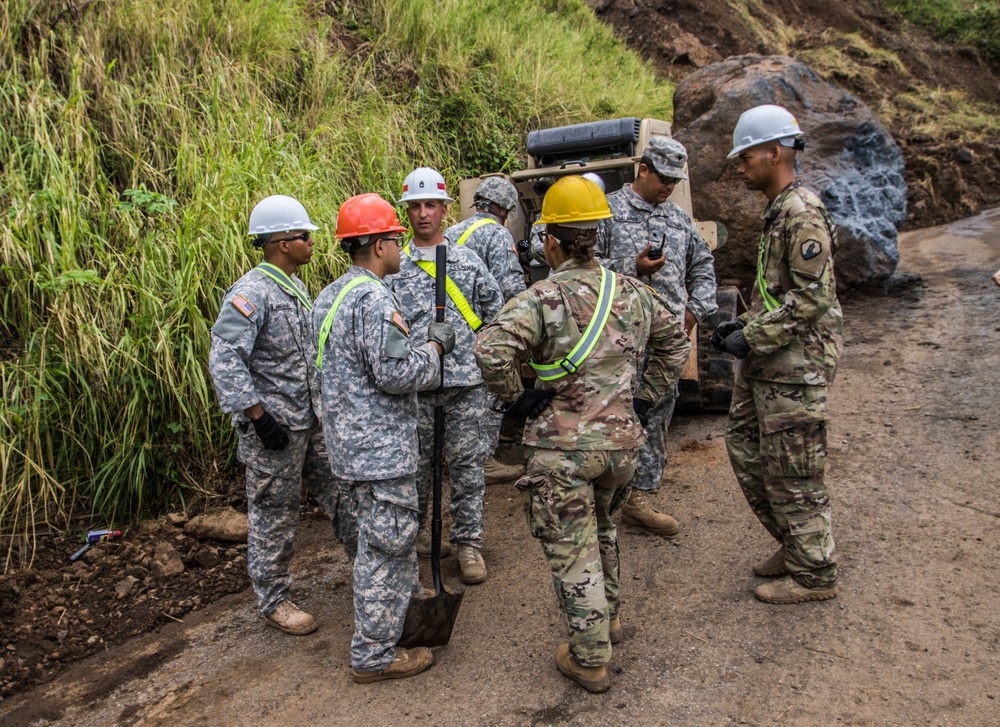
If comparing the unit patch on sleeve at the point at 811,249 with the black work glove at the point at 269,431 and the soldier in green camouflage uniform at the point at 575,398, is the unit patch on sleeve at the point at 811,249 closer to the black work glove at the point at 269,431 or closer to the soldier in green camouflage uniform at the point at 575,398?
the soldier in green camouflage uniform at the point at 575,398

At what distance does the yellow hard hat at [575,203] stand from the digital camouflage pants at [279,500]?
5.31 feet

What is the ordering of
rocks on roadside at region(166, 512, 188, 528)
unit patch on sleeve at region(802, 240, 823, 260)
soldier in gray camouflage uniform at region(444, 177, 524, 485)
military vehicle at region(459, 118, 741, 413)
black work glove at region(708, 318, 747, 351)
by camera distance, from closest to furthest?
1. unit patch on sleeve at region(802, 240, 823, 260)
2. black work glove at region(708, 318, 747, 351)
3. rocks on roadside at region(166, 512, 188, 528)
4. soldier in gray camouflage uniform at region(444, 177, 524, 485)
5. military vehicle at region(459, 118, 741, 413)

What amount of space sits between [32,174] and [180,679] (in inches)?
147

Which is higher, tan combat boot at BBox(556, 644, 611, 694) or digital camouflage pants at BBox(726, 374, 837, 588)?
digital camouflage pants at BBox(726, 374, 837, 588)

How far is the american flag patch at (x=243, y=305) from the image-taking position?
139 inches

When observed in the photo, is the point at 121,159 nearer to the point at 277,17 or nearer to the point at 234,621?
the point at 277,17

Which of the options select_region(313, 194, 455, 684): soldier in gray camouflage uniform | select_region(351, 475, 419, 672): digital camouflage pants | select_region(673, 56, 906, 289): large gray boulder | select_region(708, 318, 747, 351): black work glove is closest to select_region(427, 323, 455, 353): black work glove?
select_region(313, 194, 455, 684): soldier in gray camouflage uniform

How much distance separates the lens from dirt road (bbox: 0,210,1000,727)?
3.01 metres

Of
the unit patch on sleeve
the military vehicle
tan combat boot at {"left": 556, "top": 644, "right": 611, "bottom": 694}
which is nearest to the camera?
tan combat boot at {"left": 556, "top": 644, "right": 611, "bottom": 694}

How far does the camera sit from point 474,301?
425 centimetres

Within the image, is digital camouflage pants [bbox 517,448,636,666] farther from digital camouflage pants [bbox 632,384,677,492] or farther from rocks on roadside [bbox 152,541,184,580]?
rocks on roadside [bbox 152,541,184,580]

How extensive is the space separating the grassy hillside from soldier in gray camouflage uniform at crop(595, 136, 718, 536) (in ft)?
7.80

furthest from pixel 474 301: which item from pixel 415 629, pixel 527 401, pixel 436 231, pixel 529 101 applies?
pixel 529 101

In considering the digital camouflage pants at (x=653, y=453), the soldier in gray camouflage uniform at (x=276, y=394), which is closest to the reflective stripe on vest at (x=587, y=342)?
the soldier in gray camouflage uniform at (x=276, y=394)
